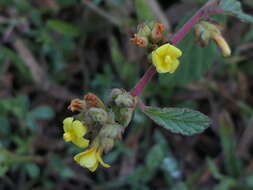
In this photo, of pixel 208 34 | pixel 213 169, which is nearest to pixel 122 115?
pixel 208 34

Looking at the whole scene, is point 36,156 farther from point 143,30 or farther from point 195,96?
point 143,30

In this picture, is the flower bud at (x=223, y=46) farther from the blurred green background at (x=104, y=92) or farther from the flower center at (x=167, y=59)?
the blurred green background at (x=104, y=92)

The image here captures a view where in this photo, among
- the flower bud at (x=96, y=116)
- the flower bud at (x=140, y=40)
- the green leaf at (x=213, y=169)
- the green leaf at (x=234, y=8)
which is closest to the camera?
the flower bud at (x=96, y=116)

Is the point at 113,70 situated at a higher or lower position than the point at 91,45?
lower

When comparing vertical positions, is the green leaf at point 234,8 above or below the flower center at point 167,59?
below

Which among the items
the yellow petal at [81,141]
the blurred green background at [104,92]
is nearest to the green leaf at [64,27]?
the blurred green background at [104,92]

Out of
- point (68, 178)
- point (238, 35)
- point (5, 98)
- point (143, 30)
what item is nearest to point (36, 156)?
point (68, 178)

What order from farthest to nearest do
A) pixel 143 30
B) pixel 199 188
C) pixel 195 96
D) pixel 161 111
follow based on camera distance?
pixel 195 96
pixel 199 188
pixel 143 30
pixel 161 111
